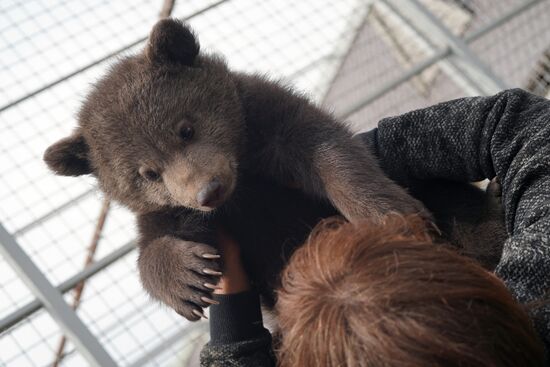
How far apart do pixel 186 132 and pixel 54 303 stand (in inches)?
30.2

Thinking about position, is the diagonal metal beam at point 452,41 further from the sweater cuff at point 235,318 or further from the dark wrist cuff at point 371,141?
the sweater cuff at point 235,318

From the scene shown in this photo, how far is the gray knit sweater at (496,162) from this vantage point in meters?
1.20

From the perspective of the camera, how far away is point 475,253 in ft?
5.86

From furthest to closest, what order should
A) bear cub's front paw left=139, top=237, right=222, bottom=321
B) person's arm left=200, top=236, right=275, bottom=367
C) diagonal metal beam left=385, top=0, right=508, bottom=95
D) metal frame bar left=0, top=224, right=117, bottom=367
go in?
diagonal metal beam left=385, top=0, right=508, bottom=95 < metal frame bar left=0, top=224, right=117, bottom=367 < bear cub's front paw left=139, top=237, right=222, bottom=321 < person's arm left=200, top=236, right=275, bottom=367

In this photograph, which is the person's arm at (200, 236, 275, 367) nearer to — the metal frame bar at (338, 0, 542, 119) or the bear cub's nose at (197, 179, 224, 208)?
the bear cub's nose at (197, 179, 224, 208)

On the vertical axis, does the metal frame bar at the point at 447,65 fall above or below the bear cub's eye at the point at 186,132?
above

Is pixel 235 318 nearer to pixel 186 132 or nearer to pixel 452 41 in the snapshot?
pixel 186 132

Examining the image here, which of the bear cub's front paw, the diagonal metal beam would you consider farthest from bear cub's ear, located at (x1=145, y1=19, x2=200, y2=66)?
the diagonal metal beam

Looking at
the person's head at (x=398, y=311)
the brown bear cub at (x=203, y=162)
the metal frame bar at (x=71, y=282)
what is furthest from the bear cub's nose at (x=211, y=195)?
the metal frame bar at (x=71, y=282)

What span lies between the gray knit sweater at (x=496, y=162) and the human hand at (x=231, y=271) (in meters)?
0.06

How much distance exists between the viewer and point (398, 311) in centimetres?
96

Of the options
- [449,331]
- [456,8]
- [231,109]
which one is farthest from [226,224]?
[456,8]

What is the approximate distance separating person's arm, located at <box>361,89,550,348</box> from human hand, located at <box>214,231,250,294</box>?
55 centimetres

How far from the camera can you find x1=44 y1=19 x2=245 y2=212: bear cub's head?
6.30ft
